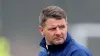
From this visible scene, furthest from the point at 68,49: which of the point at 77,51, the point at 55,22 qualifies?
the point at 55,22

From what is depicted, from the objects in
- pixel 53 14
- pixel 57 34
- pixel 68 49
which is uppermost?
pixel 53 14

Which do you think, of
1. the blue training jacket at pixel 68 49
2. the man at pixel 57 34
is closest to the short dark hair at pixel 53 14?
the man at pixel 57 34

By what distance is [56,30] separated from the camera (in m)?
2.71

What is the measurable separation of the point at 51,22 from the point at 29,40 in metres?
3.48

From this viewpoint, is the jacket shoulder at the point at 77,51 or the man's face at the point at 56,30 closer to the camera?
the jacket shoulder at the point at 77,51

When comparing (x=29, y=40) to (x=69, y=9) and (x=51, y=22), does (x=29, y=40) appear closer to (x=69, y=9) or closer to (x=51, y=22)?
(x=69, y=9)

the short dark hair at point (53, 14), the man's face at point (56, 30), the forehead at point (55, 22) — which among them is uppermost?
the short dark hair at point (53, 14)

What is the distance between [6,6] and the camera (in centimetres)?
620

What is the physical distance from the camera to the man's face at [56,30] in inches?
106

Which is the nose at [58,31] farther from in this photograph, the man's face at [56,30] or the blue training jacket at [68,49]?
the blue training jacket at [68,49]

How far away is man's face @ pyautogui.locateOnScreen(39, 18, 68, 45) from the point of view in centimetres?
270

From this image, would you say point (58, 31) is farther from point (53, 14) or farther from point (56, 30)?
point (53, 14)

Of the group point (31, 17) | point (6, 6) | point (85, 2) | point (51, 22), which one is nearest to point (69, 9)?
point (85, 2)

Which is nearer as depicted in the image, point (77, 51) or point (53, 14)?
point (77, 51)
